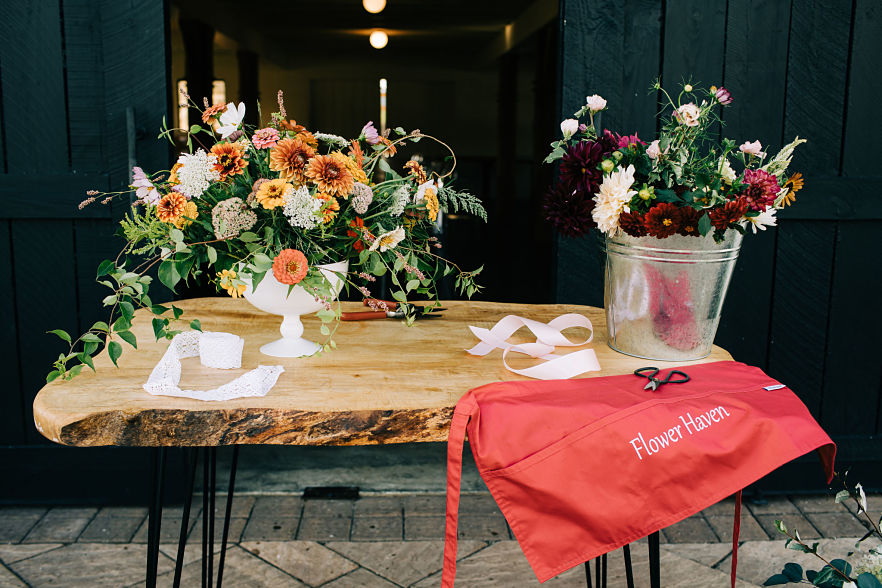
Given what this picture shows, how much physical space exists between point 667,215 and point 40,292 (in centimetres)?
203

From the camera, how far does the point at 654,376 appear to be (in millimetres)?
1252

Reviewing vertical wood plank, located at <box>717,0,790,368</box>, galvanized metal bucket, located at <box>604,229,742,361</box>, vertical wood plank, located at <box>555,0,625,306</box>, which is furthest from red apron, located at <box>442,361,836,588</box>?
vertical wood plank, located at <box>717,0,790,368</box>

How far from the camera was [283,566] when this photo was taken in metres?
2.09

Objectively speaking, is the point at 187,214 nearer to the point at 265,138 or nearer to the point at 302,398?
the point at 265,138

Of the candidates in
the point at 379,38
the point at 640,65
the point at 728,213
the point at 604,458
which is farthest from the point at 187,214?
the point at 379,38

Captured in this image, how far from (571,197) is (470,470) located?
162cm

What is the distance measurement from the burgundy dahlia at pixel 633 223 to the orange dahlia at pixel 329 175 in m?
0.48

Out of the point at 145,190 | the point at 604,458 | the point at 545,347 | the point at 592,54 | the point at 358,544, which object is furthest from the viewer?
the point at 592,54

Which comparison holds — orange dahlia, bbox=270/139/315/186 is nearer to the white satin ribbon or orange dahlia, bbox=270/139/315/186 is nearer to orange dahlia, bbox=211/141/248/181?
orange dahlia, bbox=211/141/248/181

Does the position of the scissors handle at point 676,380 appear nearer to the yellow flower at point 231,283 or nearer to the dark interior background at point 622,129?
the yellow flower at point 231,283

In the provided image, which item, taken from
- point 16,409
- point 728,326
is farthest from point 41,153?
point 728,326

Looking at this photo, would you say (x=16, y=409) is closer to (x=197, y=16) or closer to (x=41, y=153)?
(x=41, y=153)

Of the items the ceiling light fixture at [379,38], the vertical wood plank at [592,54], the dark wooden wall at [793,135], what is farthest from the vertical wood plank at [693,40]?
the ceiling light fixture at [379,38]

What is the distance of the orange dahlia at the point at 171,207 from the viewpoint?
1231mm
